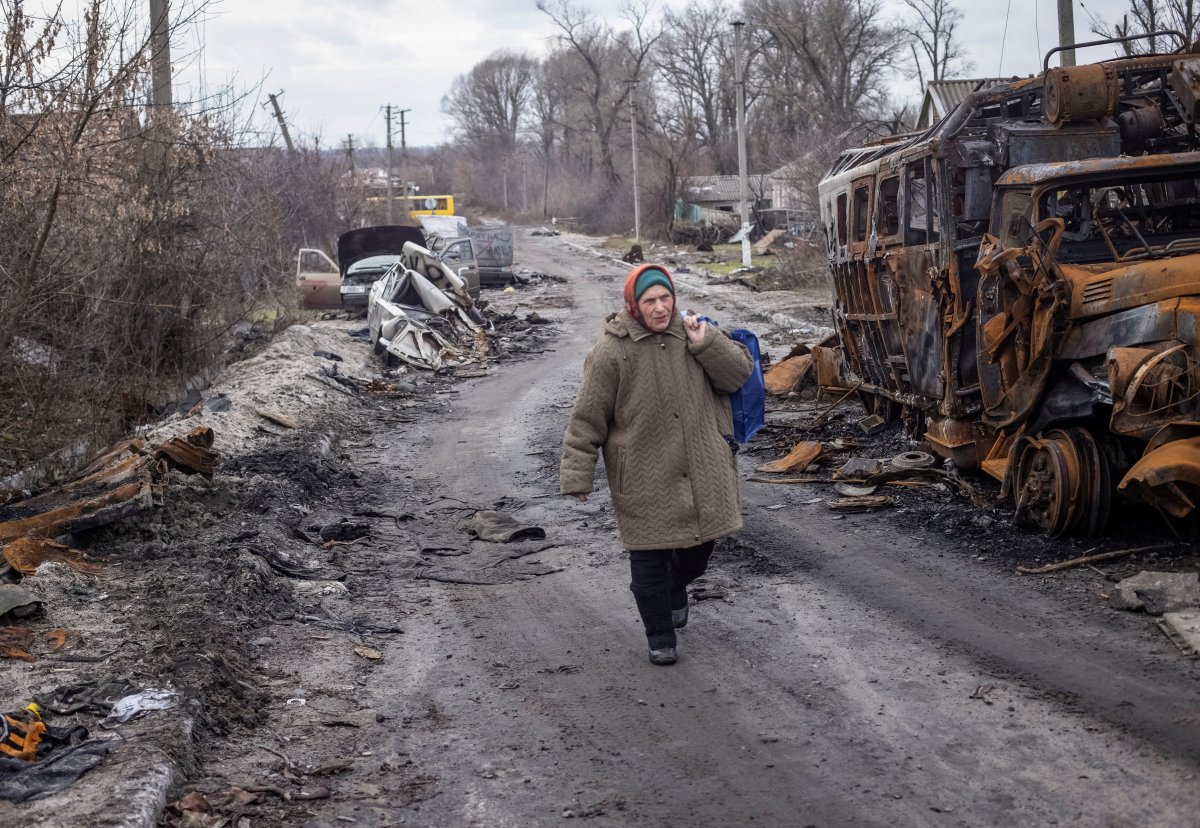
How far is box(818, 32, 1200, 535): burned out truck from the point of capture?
6371 mm

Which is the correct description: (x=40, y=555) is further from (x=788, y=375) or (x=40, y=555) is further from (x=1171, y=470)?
(x=788, y=375)

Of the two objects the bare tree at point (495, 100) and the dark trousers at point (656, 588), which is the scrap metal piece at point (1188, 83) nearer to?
the dark trousers at point (656, 588)

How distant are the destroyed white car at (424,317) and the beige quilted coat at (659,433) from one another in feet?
50.5

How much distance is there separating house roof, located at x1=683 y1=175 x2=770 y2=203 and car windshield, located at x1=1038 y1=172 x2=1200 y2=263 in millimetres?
54244

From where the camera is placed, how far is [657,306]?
17.7ft

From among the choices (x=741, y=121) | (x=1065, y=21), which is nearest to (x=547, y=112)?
(x=741, y=121)

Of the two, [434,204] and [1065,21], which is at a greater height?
[434,204]

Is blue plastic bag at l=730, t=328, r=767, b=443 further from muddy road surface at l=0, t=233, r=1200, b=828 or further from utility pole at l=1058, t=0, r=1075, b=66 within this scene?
utility pole at l=1058, t=0, r=1075, b=66

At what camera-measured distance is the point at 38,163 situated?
30.9ft

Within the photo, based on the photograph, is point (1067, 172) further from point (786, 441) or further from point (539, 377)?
point (539, 377)

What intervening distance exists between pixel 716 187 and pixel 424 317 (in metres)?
50.4

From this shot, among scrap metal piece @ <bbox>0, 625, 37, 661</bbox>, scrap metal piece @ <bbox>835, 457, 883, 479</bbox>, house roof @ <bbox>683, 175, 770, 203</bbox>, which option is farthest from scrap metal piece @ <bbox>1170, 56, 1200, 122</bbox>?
house roof @ <bbox>683, 175, 770, 203</bbox>

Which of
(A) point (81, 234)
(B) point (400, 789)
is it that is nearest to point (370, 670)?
(B) point (400, 789)

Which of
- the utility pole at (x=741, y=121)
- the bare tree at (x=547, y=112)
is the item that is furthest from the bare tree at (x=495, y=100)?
the utility pole at (x=741, y=121)
